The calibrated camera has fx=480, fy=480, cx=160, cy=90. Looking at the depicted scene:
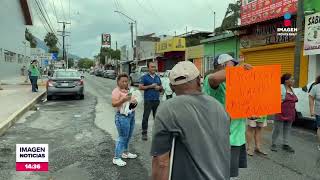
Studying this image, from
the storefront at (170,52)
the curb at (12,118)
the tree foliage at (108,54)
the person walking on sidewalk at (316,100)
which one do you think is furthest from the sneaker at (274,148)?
the tree foliage at (108,54)

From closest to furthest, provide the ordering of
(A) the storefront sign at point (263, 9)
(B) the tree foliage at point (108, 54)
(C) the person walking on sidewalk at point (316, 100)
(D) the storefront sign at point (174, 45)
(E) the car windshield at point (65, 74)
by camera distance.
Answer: (C) the person walking on sidewalk at point (316, 100) < (A) the storefront sign at point (263, 9) < (E) the car windshield at point (65, 74) < (D) the storefront sign at point (174, 45) < (B) the tree foliage at point (108, 54)

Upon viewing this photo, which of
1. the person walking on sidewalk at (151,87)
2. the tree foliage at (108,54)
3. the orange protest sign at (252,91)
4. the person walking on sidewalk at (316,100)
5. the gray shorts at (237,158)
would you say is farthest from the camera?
the tree foliage at (108,54)

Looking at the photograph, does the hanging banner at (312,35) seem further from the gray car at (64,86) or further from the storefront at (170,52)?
the storefront at (170,52)

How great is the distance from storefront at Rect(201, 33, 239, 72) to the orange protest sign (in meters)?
23.2

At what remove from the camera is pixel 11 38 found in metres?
46.4

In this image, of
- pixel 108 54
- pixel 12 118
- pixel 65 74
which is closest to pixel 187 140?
pixel 12 118

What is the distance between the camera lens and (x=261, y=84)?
625 cm

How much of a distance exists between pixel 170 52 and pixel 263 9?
24984 millimetres

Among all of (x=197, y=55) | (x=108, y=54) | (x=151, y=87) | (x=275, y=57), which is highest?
(x=108, y=54)

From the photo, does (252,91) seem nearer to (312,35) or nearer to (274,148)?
(274,148)

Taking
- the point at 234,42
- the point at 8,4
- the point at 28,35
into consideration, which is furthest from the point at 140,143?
the point at 28,35

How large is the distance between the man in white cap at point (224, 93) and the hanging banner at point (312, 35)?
1469 cm

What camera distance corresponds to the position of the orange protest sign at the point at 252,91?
529 cm

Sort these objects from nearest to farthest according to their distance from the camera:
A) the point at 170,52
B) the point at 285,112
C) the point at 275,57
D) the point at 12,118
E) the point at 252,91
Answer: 1. the point at 252,91
2. the point at 285,112
3. the point at 12,118
4. the point at 275,57
5. the point at 170,52
